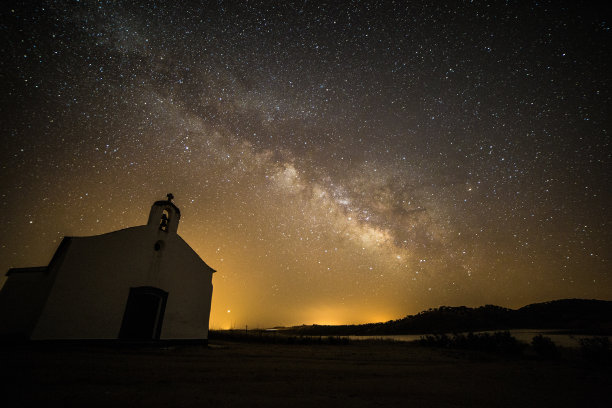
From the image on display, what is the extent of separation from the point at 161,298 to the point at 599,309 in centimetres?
9437

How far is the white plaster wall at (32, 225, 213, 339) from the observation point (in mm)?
10781

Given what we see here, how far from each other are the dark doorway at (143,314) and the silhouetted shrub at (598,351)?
2077 centimetres

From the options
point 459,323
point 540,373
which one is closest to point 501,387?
point 540,373

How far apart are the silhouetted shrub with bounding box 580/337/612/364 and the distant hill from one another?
168ft

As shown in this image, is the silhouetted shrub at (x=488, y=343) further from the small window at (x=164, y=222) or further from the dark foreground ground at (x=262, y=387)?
the small window at (x=164, y=222)

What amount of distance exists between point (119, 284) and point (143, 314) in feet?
6.11

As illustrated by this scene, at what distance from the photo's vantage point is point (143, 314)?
498 inches

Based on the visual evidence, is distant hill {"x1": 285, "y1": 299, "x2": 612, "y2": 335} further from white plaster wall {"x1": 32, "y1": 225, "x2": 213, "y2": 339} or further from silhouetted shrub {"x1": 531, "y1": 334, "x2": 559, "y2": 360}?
white plaster wall {"x1": 32, "y1": 225, "x2": 213, "y2": 339}

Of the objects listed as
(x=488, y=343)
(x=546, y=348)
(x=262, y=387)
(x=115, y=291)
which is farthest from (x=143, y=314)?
(x=488, y=343)

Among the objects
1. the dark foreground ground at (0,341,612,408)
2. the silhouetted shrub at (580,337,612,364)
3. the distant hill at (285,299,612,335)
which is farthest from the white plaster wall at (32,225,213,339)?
the distant hill at (285,299,612,335)

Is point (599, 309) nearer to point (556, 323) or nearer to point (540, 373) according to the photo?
point (556, 323)

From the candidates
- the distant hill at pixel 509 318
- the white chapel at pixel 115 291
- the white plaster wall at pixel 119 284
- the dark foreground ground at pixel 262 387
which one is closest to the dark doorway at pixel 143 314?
the white chapel at pixel 115 291

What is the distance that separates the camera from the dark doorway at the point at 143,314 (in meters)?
12.1

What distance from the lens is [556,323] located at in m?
59.0
